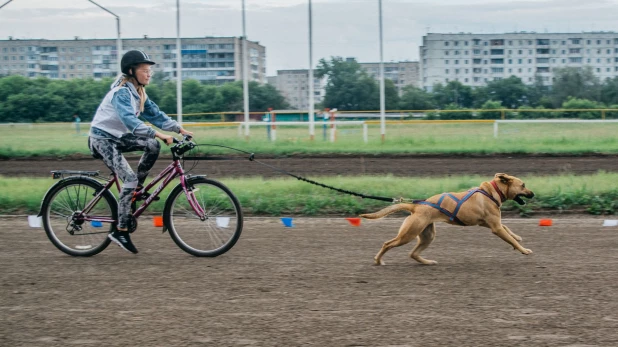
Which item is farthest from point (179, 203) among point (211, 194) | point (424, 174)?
point (424, 174)

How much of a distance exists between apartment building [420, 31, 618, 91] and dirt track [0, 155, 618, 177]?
48.0 feet

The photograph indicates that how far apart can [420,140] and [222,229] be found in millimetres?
17241

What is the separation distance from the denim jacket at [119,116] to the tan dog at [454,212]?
227 cm

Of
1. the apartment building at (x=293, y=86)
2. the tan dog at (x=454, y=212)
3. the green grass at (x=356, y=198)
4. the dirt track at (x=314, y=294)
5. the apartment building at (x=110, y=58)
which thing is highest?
the apartment building at (x=110, y=58)

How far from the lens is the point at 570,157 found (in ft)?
64.3

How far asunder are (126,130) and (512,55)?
41780mm

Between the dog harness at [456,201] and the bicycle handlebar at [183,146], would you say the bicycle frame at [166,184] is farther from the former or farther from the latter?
the dog harness at [456,201]

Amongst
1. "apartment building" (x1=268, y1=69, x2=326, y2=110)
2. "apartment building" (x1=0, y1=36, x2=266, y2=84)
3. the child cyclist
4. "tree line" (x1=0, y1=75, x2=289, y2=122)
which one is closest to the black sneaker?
the child cyclist

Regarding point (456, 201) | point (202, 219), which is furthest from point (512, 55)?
point (202, 219)

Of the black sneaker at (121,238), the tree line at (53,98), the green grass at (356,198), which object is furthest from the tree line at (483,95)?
the black sneaker at (121,238)

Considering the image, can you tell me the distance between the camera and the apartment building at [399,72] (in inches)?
1162

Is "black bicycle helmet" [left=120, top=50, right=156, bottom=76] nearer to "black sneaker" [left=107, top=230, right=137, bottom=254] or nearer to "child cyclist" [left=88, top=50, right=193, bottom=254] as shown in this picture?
"child cyclist" [left=88, top=50, right=193, bottom=254]

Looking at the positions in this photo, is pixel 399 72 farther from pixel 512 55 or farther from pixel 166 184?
pixel 166 184

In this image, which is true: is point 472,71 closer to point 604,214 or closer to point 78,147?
point 78,147
